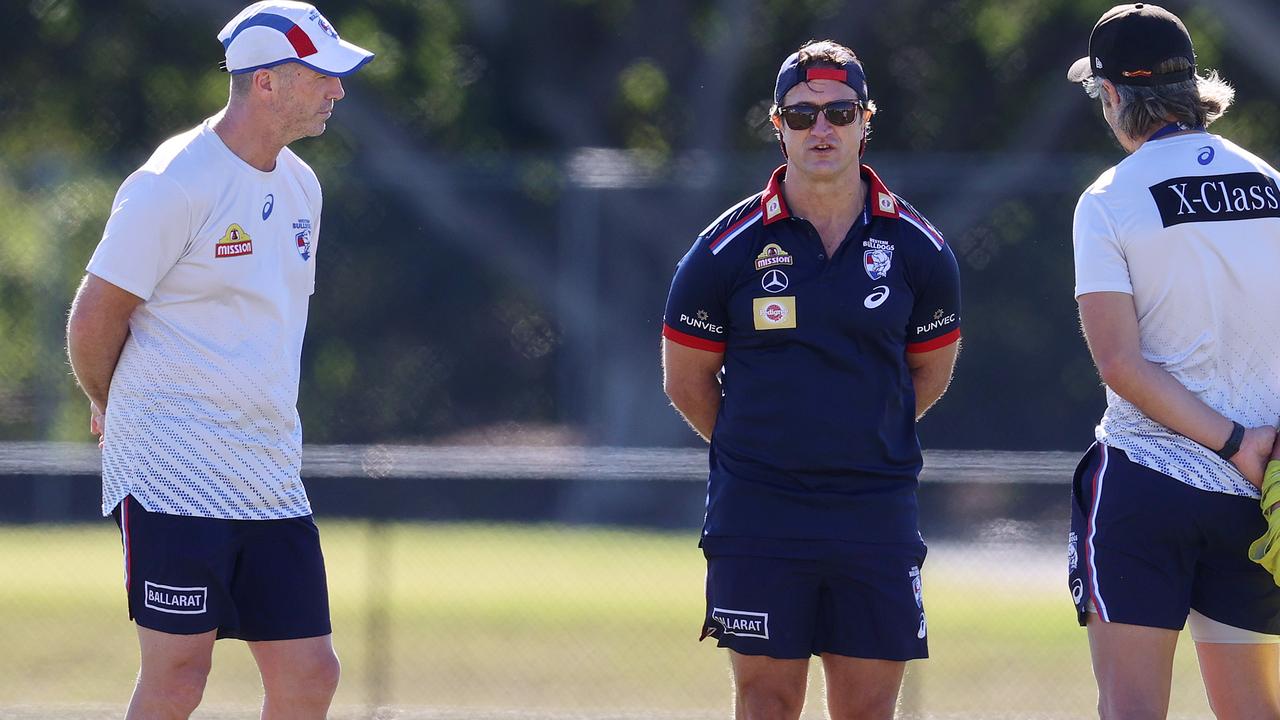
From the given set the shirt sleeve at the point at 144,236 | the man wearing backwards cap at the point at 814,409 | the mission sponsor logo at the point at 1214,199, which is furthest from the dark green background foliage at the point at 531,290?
the shirt sleeve at the point at 144,236

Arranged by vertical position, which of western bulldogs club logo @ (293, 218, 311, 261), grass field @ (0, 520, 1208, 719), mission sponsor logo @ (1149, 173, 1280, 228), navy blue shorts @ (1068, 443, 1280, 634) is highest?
mission sponsor logo @ (1149, 173, 1280, 228)

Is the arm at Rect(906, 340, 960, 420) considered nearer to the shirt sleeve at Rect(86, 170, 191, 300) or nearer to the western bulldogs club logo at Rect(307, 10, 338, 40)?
the western bulldogs club logo at Rect(307, 10, 338, 40)

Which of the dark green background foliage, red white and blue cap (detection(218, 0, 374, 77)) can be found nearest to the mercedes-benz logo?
red white and blue cap (detection(218, 0, 374, 77))

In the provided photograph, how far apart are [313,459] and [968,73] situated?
45.3ft

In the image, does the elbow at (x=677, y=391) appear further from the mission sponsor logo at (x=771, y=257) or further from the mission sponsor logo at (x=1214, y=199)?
the mission sponsor logo at (x=1214, y=199)

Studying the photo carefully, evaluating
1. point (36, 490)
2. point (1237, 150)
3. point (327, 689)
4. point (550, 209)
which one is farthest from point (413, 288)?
point (1237, 150)

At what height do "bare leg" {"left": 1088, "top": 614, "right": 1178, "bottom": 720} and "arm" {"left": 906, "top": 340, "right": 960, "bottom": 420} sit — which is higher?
"arm" {"left": 906, "top": 340, "right": 960, "bottom": 420}

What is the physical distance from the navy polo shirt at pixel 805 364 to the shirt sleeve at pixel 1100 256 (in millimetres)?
465

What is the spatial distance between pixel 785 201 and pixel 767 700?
1.19 m

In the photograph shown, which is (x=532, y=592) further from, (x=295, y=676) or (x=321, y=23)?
(x=321, y=23)

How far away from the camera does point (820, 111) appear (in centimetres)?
394

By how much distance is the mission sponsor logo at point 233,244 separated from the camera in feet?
13.0

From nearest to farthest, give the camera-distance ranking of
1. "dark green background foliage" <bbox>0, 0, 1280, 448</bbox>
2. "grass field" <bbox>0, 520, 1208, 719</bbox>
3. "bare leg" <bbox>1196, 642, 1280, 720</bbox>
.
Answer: "bare leg" <bbox>1196, 642, 1280, 720</bbox> < "grass field" <bbox>0, 520, 1208, 719</bbox> < "dark green background foliage" <bbox>0, 0, 1280, 448</bbox>

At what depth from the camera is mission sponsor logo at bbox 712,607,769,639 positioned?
3.92 meters
